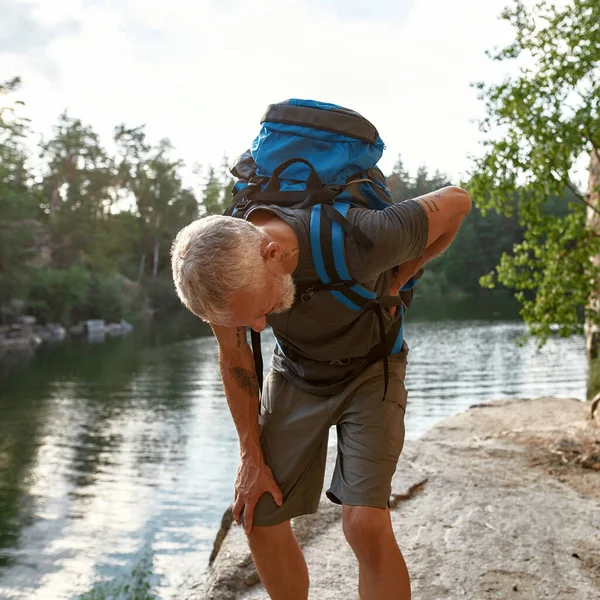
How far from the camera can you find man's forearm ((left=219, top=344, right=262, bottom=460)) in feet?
8.91

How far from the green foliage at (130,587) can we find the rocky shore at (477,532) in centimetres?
168

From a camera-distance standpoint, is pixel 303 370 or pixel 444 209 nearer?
pixel 444 209

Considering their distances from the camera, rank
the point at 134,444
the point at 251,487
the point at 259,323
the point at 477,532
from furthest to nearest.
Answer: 1. the point at 134,444
2. the point at 477,532
3. the point at 251,487
4. the point at 259,323

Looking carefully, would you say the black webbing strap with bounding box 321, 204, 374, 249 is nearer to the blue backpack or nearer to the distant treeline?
the blue backpack

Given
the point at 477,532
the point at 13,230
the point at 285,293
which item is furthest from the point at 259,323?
the point at 13,230

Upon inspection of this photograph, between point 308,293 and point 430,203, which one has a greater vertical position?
point 430,203

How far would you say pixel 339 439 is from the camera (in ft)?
8.89

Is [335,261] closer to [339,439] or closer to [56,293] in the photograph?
[339,439]

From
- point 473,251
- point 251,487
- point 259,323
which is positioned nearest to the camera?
point 259,323

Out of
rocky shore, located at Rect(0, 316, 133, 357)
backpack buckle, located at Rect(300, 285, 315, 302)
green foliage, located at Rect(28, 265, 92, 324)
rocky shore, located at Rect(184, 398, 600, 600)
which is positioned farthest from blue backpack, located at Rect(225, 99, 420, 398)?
green foliage, located at Rect(28, 265, 92, 324)

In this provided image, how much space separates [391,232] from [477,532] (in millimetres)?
2350

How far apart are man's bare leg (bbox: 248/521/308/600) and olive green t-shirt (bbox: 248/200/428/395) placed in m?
0.50

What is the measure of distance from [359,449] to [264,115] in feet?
3.65

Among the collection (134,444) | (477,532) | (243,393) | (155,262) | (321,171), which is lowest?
(134,444)
